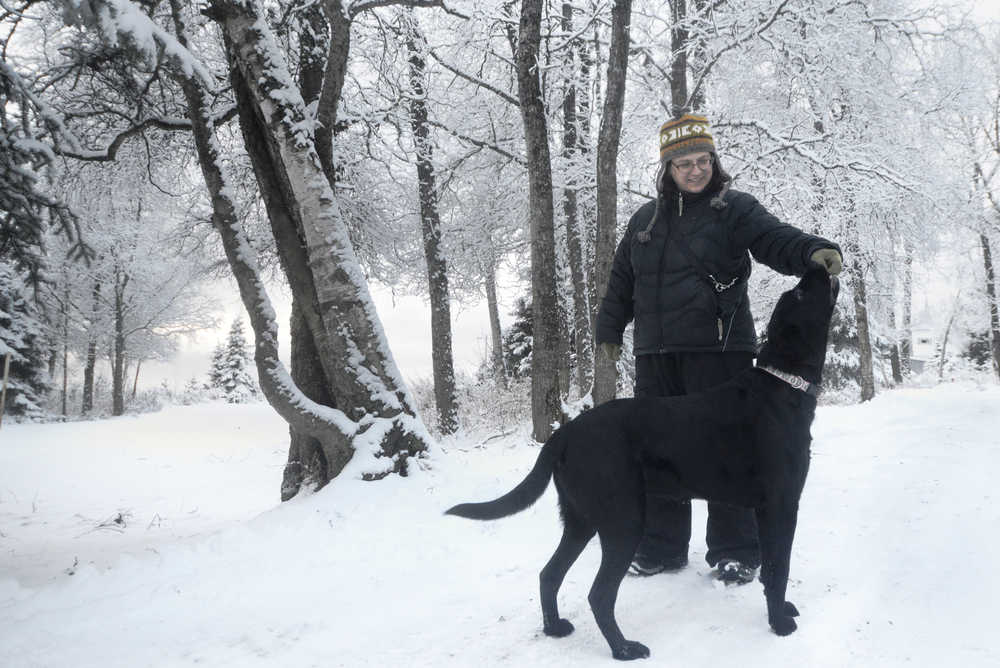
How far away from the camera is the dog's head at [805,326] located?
7.82 feet

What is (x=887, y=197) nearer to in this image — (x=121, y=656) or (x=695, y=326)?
(x=695, y=326)

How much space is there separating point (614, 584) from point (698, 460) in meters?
0.54

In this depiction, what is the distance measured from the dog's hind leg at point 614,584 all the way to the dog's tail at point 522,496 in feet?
0.91

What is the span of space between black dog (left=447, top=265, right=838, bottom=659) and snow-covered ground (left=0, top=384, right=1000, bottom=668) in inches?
9.1

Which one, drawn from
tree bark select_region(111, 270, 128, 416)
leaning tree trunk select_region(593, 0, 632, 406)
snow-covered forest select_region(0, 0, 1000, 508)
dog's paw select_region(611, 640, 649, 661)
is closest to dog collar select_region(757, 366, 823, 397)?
dog's paw select_region(611, 640, 649, 661)

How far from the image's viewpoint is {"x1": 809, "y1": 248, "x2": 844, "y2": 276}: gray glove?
2340 mm

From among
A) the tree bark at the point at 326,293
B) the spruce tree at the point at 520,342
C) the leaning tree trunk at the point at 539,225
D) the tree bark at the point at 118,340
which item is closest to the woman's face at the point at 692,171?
the tree bark at the point at 326,293

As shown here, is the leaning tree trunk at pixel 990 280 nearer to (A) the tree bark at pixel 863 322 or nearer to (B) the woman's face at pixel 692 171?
(A) the tree bark at pixel 863 322

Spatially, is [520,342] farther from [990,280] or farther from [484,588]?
[484,588]

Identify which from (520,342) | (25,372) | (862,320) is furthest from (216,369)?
(862,320)

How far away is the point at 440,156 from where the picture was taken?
478 inches

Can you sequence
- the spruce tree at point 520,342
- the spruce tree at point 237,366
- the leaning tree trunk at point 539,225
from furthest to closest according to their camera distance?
the spruce tree at point 237,366
the spruce tree at point 520,342
the leaning tree trunk at point 539,225

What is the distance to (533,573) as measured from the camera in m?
3.16

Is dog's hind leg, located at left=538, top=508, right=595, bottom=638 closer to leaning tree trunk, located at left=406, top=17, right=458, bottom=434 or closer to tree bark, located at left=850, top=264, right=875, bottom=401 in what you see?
leaning tree trunk, located at left=406, top=17, right=458, bottom=434
